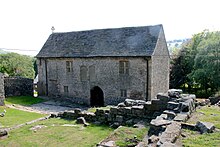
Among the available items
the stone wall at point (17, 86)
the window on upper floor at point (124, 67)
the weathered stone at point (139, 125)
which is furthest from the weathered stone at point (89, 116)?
the stone wall at point (17, 86)

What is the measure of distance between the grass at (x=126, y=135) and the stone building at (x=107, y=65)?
11.7 m

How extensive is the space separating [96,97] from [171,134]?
62.3 ft

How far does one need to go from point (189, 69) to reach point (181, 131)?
30.9 metres

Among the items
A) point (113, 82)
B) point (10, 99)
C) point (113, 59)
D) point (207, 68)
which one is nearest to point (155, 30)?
point (113, 59)

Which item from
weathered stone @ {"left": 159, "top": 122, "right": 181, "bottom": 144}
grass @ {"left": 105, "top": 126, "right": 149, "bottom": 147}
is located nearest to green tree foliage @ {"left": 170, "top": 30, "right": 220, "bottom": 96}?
grass @ {"left": 105, "top": 126, "right": 149, "bottom": 147}

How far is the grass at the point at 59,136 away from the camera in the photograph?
9.93 metres

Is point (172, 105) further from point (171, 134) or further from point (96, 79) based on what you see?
point (96, 79)

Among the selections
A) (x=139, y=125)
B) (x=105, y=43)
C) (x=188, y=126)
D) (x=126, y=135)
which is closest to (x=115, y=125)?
(x=139, y=125)

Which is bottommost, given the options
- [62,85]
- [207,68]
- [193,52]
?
[62,85]

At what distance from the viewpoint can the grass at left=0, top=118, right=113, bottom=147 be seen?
391 inches

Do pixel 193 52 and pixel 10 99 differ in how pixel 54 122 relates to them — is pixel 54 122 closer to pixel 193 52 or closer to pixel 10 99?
pixel 10 99

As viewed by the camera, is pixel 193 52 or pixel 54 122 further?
pixel 193 52

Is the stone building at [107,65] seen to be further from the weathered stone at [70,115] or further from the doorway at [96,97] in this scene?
the weathered stone at [70,115]

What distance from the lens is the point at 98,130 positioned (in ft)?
37.1
